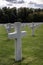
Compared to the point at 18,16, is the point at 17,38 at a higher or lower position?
higher

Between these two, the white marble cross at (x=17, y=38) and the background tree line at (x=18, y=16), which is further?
the background tree line at (x=18, y=16)

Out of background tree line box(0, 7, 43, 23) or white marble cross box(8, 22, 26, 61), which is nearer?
white marble cross box(8, 22, 26, 61)

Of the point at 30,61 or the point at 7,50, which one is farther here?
the point at 7,50

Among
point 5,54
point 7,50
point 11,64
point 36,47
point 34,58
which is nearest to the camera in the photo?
point 11,64

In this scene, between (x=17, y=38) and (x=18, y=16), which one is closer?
(x=17, y=38)

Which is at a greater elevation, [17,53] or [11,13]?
[17,53]

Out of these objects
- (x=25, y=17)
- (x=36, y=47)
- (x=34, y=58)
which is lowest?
(x=25, y=17)

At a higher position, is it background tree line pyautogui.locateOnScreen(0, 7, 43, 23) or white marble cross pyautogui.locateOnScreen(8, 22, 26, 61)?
white marble cross pyautogui.locateOnScreen(8, 22, 26, 61)

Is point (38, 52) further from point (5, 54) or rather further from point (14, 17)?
point (14, 17)

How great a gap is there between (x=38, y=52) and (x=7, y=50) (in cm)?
115

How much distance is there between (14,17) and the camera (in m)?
37.3

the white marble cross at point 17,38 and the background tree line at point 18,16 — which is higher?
the white marble cross at point 17,38

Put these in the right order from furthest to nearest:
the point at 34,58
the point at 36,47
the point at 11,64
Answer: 1. the point at 36,47
2. the point at 34,58
3. the point at 11,64

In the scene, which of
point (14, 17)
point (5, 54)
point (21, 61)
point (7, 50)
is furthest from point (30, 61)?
point (14, 17)
